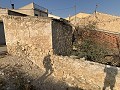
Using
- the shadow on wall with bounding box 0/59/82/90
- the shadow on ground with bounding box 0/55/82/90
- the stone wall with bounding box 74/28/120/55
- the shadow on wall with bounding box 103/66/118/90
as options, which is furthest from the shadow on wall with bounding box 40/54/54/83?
the stone wall with bounding box 74/28/120/55

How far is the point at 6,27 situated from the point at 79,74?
4803 millimetres

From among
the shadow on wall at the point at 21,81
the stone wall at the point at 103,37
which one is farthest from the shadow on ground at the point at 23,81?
the stone wall at the point at 103,37

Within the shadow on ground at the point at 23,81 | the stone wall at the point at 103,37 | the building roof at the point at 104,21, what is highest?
the building roof at the point at 104,21

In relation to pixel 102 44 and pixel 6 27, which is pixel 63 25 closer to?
pixel 6 27

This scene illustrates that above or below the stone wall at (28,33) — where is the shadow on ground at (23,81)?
below

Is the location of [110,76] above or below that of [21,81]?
above

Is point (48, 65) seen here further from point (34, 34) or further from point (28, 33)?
point (28, 33)

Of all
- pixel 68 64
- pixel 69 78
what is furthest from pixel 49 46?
pixel 69 78

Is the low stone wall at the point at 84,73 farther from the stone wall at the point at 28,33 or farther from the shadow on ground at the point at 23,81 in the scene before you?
the stone wall at the point at 28,33

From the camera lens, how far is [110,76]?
20.1 feet

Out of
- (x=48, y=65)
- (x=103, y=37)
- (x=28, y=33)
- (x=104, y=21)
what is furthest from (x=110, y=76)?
(x=104, y=21)

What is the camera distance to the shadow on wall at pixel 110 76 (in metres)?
6.00

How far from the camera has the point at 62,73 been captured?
7.60m

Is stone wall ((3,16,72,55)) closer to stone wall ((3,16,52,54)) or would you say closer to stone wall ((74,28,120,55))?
stone wall ((3,16,52,54))
